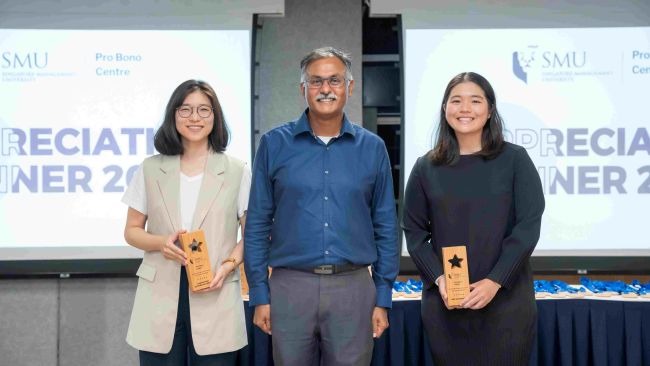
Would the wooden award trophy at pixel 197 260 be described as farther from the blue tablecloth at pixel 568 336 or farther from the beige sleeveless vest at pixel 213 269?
the blue tablecloth at pixel 568 336

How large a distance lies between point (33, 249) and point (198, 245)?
2.25 meters

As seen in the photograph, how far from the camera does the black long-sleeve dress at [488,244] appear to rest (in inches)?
→ 85.0

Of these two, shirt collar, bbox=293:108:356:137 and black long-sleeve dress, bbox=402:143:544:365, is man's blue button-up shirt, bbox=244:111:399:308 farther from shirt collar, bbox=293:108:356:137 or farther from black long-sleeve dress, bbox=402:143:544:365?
black long-sleeve dress, bbox=402:143:544:365

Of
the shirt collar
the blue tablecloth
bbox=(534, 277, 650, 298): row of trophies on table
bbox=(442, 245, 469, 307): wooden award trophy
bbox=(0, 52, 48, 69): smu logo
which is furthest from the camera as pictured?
bbox=(0, 52, 48, 69): smu logo

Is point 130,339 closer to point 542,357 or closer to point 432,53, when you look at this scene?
point 542,357

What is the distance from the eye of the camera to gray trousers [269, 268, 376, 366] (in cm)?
210

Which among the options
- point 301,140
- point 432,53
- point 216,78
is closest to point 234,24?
point 216,78

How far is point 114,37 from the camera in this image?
402 centimetres

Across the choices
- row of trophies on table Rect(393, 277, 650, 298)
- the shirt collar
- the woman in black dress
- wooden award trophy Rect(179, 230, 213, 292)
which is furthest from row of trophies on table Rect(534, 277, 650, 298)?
wooden award trophy Rect(179, 230, 213, 292)

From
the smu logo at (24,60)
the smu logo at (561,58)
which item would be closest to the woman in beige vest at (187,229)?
the smu logo at (24,60)

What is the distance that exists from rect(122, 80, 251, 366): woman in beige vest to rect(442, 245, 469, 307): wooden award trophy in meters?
0.71

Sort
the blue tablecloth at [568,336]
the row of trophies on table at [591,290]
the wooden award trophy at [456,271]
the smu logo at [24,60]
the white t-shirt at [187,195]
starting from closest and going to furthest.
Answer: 1. the wooden award trophy at [456,271]
2. the white t-shirt at [187,195]
3. the blue tablecloth at [568,336]
4. the row of trophies on table at [591,290]
5. the smu logo at [24,60]

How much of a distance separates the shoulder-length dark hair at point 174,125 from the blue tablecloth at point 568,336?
0.98 meters

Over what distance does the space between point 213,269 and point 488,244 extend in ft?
2.98
